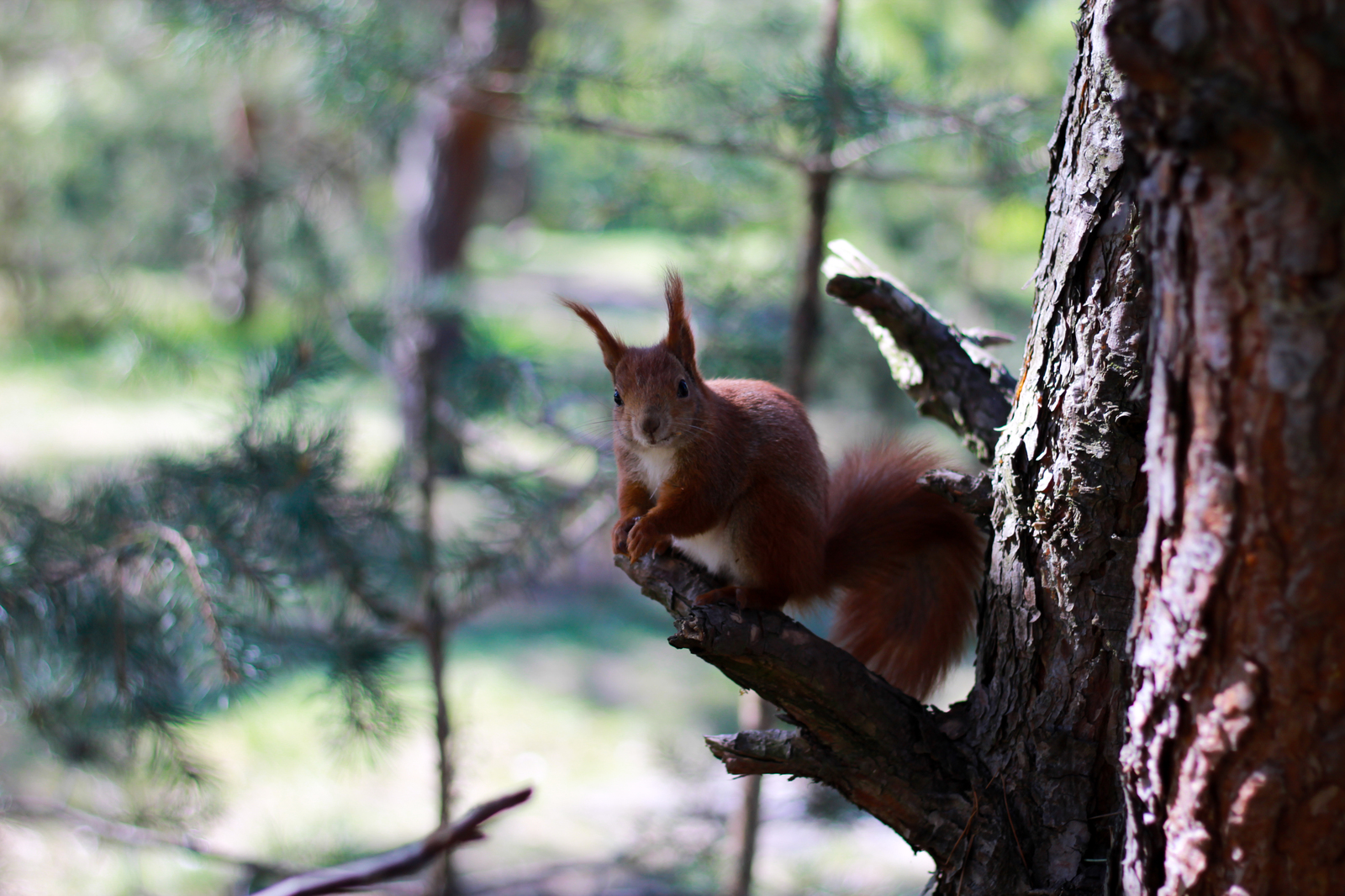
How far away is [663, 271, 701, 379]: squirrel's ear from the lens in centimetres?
131

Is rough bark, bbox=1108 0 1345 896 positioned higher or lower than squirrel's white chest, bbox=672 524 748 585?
higher

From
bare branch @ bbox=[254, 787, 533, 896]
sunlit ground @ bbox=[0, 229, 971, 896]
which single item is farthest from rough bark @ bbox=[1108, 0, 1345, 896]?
sunlit ground @ bbox=[0, 229, 971, 896]

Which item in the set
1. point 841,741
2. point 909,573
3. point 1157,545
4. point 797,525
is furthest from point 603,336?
point 1157,545

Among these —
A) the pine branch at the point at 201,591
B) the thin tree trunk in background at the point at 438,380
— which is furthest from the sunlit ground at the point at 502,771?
the pine branch at the point at 201,591

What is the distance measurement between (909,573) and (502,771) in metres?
2.39

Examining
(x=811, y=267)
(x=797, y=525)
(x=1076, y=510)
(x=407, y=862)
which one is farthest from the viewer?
(x=811, y=267)

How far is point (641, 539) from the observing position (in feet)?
3.94

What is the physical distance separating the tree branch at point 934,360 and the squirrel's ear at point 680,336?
0.69 feet

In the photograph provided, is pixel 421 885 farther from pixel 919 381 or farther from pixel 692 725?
pixel 919 381

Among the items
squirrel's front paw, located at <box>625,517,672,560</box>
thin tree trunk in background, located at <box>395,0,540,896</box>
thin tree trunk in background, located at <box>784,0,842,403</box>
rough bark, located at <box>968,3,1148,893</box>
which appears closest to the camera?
rough bark, located at <box>968,3,1148,893</box>

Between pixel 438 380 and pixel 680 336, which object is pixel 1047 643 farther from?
pixel 438 380

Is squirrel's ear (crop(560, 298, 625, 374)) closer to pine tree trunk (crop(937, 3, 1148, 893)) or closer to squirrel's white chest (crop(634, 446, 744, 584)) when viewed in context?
squirrel's white chest (crop(634, 446, 744, 584))

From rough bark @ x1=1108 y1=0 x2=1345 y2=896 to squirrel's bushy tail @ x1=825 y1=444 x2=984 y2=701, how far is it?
509mm

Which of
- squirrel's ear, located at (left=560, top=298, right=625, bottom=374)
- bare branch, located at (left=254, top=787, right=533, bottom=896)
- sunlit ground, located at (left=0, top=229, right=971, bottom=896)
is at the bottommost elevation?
sunlit ground, located at (left=0, top=229, right=971, bottom=896)
